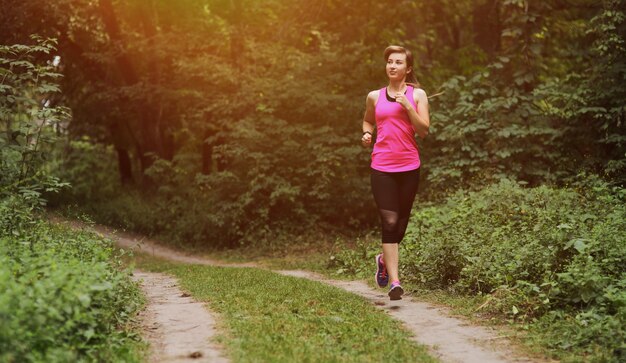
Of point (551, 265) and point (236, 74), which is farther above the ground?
point (236, 74)

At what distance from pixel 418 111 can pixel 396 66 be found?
0.56 meters

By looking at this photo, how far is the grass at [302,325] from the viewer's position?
5.13 metres

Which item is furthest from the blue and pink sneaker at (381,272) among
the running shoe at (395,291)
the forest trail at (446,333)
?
the running shoe at (395,291)

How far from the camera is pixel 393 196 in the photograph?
7199 millimetres

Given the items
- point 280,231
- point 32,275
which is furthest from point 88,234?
point 280,231

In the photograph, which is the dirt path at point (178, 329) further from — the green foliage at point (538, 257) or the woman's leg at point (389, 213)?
the green foliage at point (538, 257)

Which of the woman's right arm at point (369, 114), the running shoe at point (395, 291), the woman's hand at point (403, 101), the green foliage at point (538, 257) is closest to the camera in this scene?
the green foliage at point (538, 257)

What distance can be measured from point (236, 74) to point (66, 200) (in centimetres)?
1046

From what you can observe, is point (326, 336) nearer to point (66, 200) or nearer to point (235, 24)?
point (235, 24)

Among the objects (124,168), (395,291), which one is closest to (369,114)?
(395,291)

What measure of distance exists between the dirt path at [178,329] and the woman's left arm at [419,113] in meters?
2.89

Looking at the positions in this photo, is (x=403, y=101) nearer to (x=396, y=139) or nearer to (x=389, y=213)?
(x=396, y=139)

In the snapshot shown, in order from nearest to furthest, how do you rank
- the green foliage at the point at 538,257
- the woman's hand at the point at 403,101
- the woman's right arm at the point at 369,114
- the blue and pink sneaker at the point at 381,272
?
1. the green foliage at the point at 538,257
2. the woman's hand at the point at 403,101
3. the woman's right arm at the point at 369,114
4. the blue and pink sneaker at the point at 381,272

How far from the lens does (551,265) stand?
6.89m
